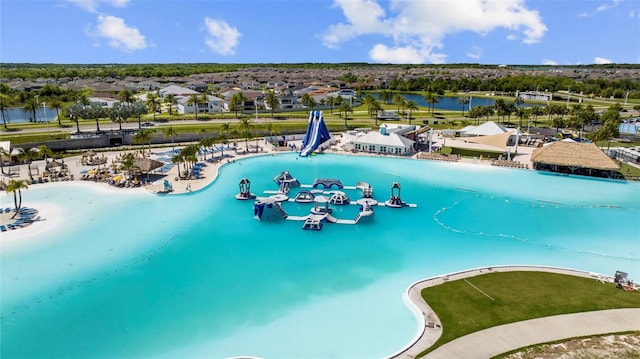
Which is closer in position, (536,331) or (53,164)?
(536,331)

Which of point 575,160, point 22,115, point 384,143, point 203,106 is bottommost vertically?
point 575,160

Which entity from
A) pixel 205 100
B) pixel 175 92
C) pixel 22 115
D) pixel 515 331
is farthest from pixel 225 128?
pixel 22 115

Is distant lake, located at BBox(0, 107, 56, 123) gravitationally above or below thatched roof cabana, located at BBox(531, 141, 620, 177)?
above

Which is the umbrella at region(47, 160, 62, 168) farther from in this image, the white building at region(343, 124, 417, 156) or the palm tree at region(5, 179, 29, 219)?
the white building at region(343, 124, 417, 156)

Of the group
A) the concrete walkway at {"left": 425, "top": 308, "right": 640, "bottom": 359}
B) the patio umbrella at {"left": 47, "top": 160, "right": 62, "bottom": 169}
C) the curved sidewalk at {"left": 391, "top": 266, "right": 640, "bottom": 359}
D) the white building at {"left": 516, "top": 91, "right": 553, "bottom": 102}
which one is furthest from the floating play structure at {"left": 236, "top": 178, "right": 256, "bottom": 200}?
the white building at {"left": 516, "top": 91, "right": 553, "bottom": 102}

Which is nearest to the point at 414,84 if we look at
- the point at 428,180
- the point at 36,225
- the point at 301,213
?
the point at 428,180

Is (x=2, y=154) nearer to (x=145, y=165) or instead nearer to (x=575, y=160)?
(x=145, y=165)

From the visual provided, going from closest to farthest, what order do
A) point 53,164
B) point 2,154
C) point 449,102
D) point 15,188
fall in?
1. point 15,188
2. point 2,154
3. point 53,164
4. point 449,102
